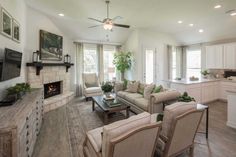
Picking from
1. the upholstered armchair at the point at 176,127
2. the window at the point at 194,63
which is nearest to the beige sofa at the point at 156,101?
the upholstered armchair at the point at 176,127

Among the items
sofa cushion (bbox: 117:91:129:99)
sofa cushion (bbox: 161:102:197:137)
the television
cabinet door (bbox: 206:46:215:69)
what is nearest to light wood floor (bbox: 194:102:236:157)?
sofa cushion (bbox: 161:102:197:137)

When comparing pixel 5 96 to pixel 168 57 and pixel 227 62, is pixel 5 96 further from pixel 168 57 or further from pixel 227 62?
pixel 227 62

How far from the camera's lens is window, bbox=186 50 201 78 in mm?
7391

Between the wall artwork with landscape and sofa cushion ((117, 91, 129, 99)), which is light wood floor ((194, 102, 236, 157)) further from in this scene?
the wall artwork with landscape

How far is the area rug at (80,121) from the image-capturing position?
2.76 m

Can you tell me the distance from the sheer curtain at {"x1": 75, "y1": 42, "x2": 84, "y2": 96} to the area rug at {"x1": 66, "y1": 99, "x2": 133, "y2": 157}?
65.5 inches

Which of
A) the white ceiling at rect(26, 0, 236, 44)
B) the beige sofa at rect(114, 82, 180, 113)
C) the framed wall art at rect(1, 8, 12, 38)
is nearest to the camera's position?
the framed wall art at rect(1, 8, 12, 38)

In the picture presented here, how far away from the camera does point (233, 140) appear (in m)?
2.81

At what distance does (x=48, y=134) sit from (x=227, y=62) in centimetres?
680

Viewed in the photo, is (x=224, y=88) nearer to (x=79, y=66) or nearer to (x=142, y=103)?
(x=142, y=103)

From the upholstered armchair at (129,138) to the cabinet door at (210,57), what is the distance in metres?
6.05

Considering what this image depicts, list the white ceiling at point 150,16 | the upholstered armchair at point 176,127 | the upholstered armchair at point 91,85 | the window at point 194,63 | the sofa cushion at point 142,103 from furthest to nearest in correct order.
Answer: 1. the window at point 194,63
2. the upholstered armchair at point 91,85
3. the white ceiling at point 150,16
4. the sofa cushion at point 142,103
5. the upholstered armchair at point 176,127

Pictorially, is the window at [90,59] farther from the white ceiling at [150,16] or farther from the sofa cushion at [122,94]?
the sofa cushion at [122,94]

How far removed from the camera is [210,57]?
6.34 meters
